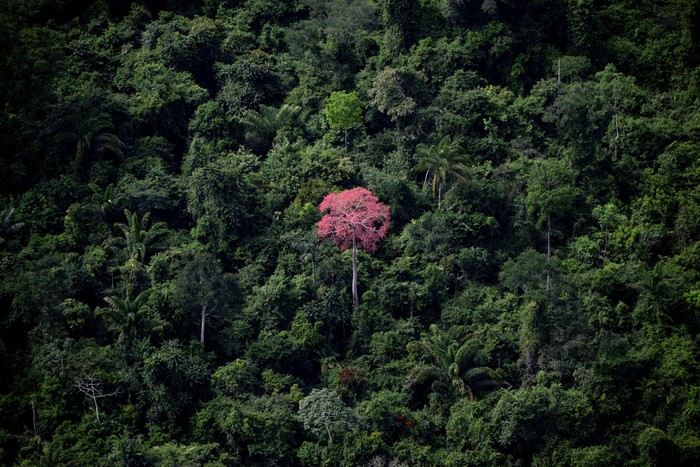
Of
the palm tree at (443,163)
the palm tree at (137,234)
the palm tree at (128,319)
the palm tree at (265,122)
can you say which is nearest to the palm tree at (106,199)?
the palm tree at (137,234)

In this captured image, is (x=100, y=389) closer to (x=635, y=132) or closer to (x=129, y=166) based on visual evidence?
(x=129, y=166)

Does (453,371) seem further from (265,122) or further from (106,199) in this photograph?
(106,199)

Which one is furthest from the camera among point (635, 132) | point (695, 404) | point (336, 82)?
point (336, 82)

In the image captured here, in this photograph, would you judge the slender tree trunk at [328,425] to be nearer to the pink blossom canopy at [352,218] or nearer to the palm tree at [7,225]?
the pink blossom canopy at [352,218]

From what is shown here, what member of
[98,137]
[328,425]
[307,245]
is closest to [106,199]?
[98,137]

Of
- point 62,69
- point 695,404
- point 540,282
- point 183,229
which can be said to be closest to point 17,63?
point 62,69
